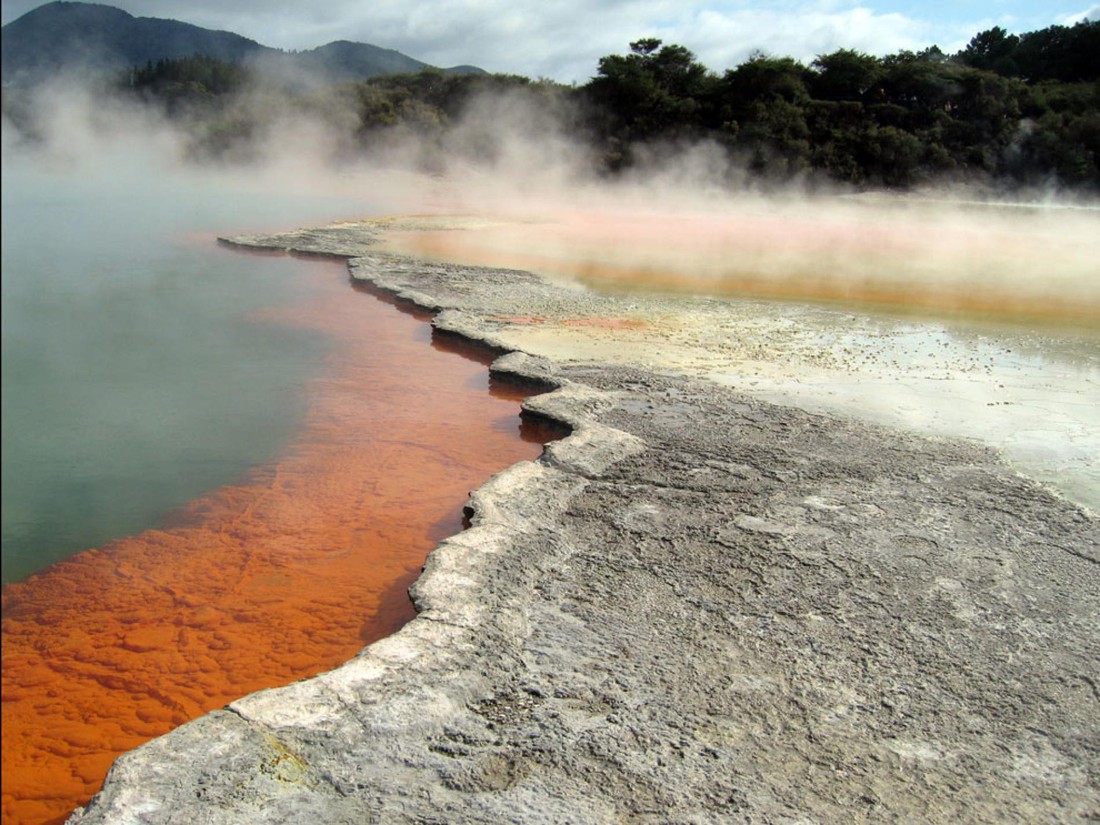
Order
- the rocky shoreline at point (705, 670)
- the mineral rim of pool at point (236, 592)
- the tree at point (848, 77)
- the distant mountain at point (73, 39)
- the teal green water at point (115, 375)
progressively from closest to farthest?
the distant mountain at point (73, 39) < the teal green water at point (115, 375) < the rocky shoreline at point (705, 670) < the mineral rim of pool at point (236, 592) < the tree at point (848, 77)

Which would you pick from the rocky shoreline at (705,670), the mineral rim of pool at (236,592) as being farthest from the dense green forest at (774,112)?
the rocky shoreline at (705,670)

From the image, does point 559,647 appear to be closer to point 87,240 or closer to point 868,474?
point 868,474

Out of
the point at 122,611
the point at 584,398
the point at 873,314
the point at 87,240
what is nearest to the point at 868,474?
the point at 584,398

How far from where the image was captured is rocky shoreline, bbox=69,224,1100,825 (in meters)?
2.12

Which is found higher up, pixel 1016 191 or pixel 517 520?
pixel 1016 191

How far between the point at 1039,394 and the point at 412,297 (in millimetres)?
4661

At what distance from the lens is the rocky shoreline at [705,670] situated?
212 centimetres

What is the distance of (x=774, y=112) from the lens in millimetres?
21031

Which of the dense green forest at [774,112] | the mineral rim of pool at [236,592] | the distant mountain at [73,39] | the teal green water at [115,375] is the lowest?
the mineral rim of pool at [236,592]

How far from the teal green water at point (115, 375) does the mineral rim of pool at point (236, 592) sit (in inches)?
8.0

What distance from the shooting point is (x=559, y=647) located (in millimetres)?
2660

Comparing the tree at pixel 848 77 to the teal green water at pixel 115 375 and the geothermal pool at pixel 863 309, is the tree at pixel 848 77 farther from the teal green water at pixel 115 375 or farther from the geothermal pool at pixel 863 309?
the teal green water at pixel 115 375

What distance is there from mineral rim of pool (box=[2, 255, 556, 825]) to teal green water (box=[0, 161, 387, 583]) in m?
0.20

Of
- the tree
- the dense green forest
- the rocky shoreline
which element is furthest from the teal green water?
the tree
